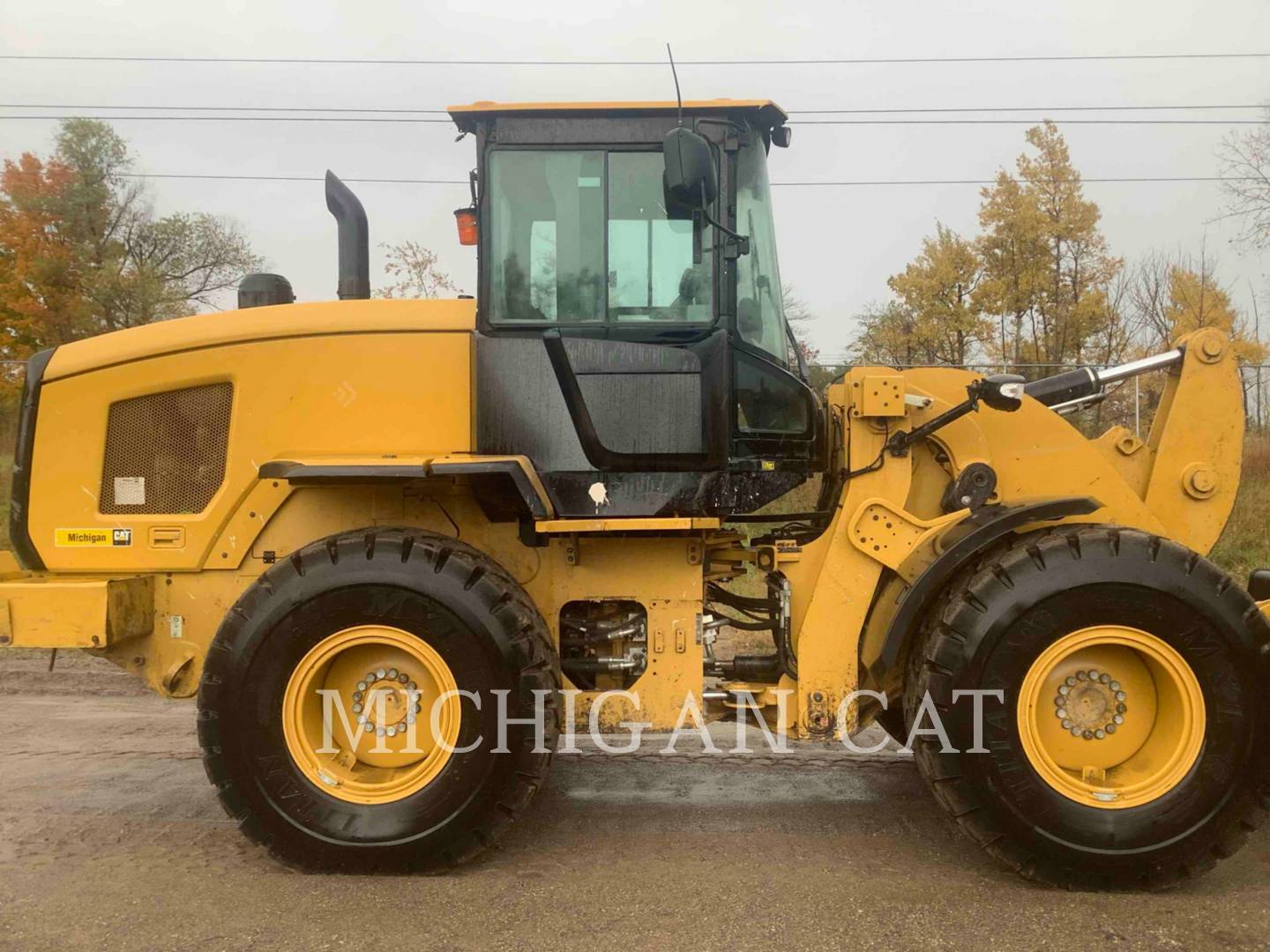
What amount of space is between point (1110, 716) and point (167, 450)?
379 cm

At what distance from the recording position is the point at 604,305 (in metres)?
3.83

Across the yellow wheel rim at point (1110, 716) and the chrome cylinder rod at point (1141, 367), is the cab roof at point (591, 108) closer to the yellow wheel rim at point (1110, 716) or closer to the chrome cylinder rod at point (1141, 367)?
the chrome cylinder rod at point (1141, 367)

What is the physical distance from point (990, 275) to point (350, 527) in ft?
74.1

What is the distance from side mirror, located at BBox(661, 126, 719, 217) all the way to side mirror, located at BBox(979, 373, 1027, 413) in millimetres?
1288

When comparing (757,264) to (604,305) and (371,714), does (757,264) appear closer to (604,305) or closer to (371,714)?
(604,305)

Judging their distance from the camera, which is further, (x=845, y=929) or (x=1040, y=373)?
(x=1040, y=373)

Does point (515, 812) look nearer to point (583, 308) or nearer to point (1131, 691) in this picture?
point (583, 308)

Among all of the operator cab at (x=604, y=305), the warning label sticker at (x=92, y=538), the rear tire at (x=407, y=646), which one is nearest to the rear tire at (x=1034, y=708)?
the operator cab at (x=604, y=305)

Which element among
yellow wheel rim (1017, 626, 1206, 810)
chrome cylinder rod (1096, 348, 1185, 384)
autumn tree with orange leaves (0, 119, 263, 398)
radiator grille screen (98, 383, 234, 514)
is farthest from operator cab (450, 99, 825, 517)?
autumn tree with orange leaves (0, 119, 263, 398)

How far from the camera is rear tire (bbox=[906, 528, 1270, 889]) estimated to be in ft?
11.0

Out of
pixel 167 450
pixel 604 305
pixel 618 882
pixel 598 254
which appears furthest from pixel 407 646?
pixel 598 254

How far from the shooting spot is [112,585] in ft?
12.3

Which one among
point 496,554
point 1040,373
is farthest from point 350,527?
point 1040,373

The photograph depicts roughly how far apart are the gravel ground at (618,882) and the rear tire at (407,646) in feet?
0.53
